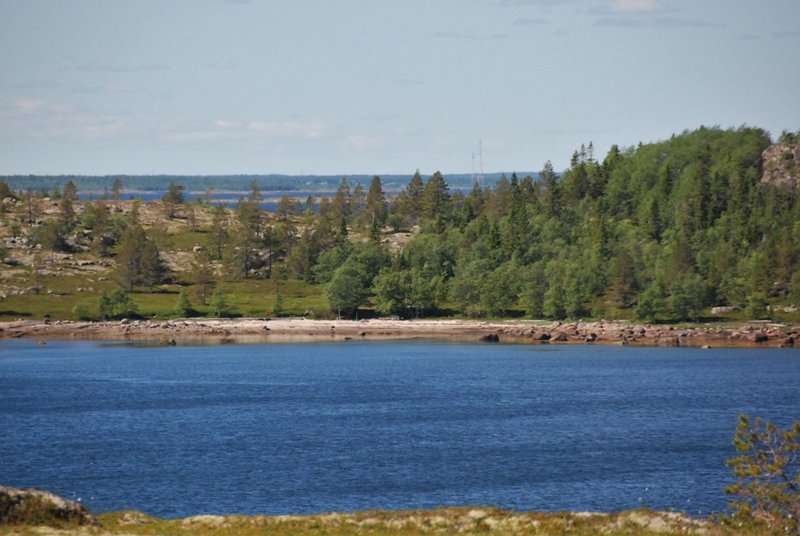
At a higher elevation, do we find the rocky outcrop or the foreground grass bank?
the rocky outcrop

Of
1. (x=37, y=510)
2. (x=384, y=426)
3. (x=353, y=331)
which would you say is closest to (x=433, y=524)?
(x=37, y=510)

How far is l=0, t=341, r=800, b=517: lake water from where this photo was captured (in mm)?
65875

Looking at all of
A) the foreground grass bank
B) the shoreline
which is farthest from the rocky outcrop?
the shoreline

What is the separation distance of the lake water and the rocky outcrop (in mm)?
18582

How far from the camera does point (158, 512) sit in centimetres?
6022

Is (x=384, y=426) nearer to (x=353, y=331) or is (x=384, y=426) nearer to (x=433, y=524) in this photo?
(x=433, y=524)

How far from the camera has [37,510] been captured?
41.3 meters

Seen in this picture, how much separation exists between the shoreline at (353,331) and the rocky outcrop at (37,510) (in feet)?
443

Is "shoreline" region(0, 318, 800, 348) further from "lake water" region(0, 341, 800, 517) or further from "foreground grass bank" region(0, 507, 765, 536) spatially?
"foreground grass bank" region(0, 507, 765, 536)

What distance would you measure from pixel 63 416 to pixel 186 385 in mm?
24615

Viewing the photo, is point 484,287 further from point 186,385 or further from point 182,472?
point 182,472

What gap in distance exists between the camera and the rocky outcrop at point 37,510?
40.8 meters

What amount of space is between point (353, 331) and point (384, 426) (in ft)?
314

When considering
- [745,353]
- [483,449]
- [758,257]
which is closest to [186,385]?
[483,449]
